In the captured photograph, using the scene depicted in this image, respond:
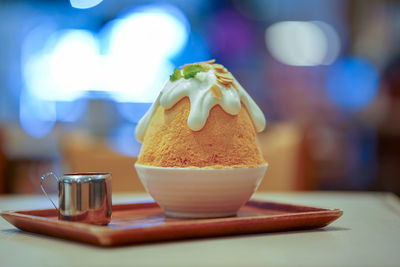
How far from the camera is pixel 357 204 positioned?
A: 1.32 m

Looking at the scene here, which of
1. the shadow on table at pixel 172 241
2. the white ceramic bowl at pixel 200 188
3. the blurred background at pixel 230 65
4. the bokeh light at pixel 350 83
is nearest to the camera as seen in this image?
the shadow on table at pixel 172 241

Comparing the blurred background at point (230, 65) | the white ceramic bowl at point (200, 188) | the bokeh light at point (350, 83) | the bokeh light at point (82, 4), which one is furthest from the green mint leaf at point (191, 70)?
the bokeh light at point (350, 83)

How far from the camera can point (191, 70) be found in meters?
0.92

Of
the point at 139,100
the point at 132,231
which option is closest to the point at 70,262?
the point at 132,231

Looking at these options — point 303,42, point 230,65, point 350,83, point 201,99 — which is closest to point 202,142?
point 201,99

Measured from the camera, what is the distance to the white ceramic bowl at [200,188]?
2.81 feet

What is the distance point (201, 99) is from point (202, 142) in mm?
73

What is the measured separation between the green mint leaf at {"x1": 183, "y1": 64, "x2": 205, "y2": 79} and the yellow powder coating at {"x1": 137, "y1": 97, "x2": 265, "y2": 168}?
0.04 meters

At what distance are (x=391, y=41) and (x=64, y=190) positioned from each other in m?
4.30

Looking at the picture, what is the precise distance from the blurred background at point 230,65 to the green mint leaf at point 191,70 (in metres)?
3.31

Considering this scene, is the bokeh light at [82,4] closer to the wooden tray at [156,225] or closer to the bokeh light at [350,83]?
the bokeh light at [350,83]

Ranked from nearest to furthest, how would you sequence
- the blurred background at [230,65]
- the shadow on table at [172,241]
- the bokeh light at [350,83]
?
the shadow on table at [172,241] → the blurred background at [230,65] → the bokeh light at [350,83]

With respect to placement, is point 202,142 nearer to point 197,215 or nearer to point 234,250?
point 197,215

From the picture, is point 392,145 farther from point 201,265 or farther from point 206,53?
point 201,265
